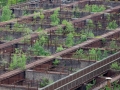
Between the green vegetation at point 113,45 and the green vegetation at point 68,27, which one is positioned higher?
the green vegetation at point 68,27

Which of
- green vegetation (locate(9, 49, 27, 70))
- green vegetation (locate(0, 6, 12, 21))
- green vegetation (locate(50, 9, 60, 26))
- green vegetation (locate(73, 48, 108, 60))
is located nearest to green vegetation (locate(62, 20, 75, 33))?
green vegetation (locate(50, 9, 60, 26))

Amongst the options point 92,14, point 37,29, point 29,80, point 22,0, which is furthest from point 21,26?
point 22,0

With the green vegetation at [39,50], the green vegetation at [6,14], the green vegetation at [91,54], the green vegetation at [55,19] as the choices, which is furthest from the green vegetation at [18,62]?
the green vegetation at [6,14]

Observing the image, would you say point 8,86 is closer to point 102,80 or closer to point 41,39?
point 102,80

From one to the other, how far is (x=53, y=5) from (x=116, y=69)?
23.1 metres

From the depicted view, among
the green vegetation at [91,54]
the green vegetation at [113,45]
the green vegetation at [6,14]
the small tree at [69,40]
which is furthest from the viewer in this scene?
the green vegetation at [6,14]

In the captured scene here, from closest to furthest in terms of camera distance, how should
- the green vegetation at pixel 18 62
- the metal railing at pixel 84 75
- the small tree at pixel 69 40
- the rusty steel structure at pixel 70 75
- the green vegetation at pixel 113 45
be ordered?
1. the metal railing at pixel 84 75
2. the rusty steel structure at pixel 70 75
3. the green vegetation at pixel 18 62
4. the green vegetation at pixel 113 45
5. the small tree at pixel 69 40

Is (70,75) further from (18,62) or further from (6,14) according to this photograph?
(6,14)

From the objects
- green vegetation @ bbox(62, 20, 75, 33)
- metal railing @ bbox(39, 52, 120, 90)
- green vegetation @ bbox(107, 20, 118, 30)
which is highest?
green vegetation @ bbox(62, 20, 75, 33)

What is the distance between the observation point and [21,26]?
53.9 meters

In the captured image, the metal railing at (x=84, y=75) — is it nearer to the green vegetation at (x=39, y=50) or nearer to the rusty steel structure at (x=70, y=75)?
the rusty steel structure at (x=70, y=75)

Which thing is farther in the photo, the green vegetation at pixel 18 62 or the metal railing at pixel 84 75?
the green vegetation at pixel 18 62

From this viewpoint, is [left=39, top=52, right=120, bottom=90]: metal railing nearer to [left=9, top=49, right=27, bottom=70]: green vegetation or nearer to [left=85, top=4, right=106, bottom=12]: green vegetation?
[left=9, top=49, right=27, bottom=70]: green vegetation

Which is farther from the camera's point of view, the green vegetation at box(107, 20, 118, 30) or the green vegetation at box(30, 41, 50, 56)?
the green vegetation at box(107, 20, 118, 30)
